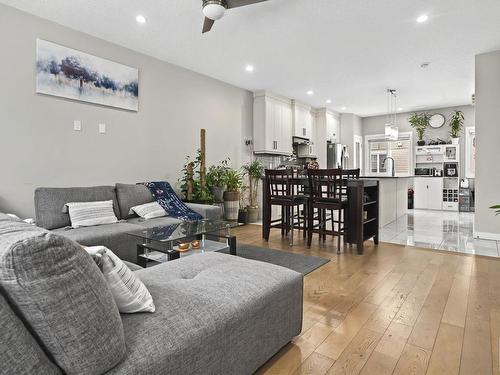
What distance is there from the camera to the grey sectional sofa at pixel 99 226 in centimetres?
296

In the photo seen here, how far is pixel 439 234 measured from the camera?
16.1 feet

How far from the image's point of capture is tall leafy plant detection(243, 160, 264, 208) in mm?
6148

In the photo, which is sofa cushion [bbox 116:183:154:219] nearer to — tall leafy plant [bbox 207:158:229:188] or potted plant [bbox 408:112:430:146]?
tall leafy plant [bbox 207:158:229:188]

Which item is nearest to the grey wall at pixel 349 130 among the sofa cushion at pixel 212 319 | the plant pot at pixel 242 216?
the plant pot at pixel 242 216

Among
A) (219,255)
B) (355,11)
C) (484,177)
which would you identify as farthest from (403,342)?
(484,177)

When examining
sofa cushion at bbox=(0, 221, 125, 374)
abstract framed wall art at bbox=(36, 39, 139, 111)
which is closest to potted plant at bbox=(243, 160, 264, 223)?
abstract framed wall art at bbox=(36, 39, 139, 111)

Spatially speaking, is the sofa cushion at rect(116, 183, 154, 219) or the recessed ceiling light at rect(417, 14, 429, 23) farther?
the sofa cushion at rect(116, 183, 154, 219)

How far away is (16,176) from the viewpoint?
332cm

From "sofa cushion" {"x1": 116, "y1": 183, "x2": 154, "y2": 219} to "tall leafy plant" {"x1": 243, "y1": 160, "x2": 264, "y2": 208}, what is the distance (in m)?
2.45

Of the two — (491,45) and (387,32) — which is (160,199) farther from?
(491,45)

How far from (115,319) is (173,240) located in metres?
1.67

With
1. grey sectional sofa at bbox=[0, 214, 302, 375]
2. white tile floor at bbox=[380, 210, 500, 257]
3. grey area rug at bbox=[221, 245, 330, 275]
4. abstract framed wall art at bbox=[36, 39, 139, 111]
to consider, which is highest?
abstract framed wall art at bbox=[36, 39, 139, 111]

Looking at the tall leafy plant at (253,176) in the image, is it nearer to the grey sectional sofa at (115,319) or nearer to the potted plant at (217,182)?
the potted plant at (217,182)

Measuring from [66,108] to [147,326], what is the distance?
3.50m
